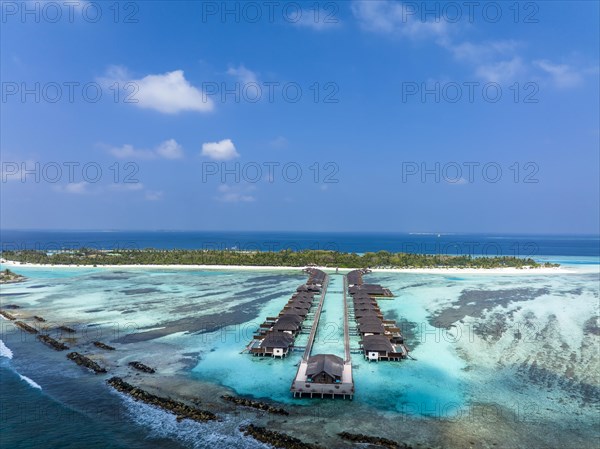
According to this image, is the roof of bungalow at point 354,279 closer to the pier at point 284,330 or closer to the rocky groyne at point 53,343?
the pier at point 284,330

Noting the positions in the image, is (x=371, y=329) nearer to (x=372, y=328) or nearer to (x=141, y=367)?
(x=372, y=328)

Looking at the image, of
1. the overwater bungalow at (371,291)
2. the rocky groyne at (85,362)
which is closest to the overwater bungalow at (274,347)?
the rocky groyne at (85,362)

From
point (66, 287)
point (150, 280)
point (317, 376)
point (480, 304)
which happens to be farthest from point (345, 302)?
point (66, 287)

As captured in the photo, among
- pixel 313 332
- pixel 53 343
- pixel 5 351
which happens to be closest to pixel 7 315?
pixel 5 351

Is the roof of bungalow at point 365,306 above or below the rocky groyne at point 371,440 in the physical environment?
above

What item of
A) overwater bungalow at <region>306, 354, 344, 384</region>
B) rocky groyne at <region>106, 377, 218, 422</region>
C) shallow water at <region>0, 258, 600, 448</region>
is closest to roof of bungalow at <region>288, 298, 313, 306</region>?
shallow water at <region>0, 258, 600, 448</region>

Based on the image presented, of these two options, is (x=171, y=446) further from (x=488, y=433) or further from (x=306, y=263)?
(x=306, y=263)

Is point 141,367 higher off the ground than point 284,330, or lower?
lower
